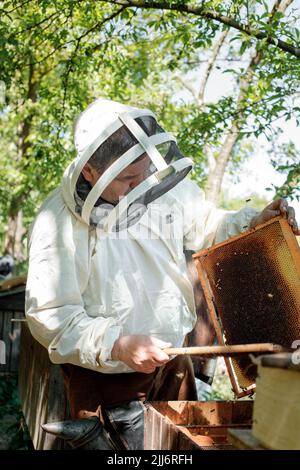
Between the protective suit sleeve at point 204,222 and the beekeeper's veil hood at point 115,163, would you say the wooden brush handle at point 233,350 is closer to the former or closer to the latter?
the beekeeper's veil hood at point 115,163

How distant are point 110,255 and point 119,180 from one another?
35cm

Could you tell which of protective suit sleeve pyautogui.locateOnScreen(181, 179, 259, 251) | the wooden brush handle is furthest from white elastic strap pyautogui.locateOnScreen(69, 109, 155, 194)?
the wooden brush handle

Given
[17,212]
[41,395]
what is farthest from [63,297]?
[17,212]

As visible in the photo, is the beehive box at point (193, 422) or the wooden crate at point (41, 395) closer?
the beehive box at point (193, 422)

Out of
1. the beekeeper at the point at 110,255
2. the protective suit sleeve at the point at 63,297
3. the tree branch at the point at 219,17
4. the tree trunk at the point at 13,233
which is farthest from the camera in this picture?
the tree trunk at the point at 13,233

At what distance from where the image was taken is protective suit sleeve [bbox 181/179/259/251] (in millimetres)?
3110

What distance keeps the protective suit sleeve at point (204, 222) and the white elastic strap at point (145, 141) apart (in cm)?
48

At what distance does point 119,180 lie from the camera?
2.76m

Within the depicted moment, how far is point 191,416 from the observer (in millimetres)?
2629

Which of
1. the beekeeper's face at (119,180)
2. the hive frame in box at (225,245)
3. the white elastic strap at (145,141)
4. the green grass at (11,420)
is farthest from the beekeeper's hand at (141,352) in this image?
the green grass at (11,420)

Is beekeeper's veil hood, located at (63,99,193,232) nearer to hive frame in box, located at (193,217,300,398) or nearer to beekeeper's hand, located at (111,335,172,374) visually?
hive frame in box, located at (193,217,300,398)

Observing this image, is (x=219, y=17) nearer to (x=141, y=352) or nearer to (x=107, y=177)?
(x=107, y=177)

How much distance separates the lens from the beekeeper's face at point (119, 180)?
9.02ft

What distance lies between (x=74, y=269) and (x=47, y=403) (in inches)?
76.5
